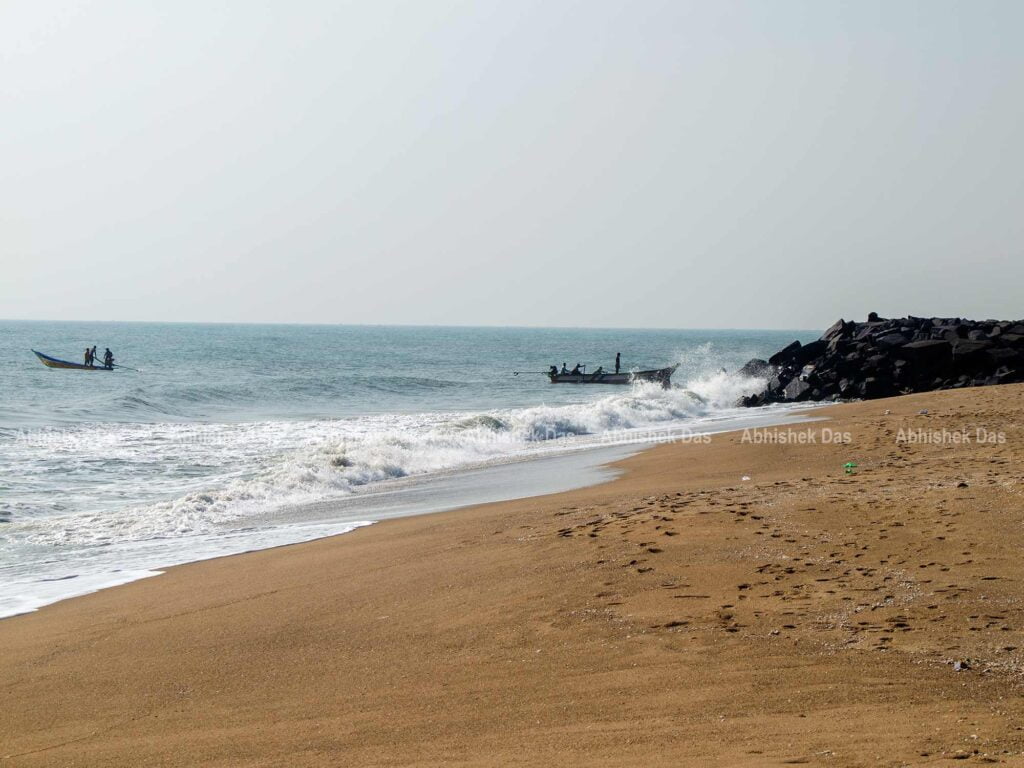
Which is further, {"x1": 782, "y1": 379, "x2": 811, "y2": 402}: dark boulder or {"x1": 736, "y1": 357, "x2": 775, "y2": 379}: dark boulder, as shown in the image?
{"x1": 736, "y1": 357, "x2": 775, "y2": 379}: dark boulder

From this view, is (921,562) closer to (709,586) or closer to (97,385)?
(709,586)

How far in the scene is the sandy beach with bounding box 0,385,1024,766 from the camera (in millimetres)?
4715

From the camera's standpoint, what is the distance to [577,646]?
6062 mm

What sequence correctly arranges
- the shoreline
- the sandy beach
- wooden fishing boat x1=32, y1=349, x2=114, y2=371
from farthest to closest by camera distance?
1. wooden fishing boat x1=32, y1=349, x2=114, y2=371
2. the shoreline
3. the sandy beach

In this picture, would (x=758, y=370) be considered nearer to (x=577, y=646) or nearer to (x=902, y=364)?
(x=902, y=364)

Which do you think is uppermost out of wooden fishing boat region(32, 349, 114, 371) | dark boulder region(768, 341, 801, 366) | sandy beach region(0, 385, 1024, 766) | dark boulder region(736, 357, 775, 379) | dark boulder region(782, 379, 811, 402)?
dark boulder region(768, 341, 801, 366)

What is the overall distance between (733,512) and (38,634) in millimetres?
6647

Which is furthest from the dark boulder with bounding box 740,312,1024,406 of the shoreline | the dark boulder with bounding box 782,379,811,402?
the shoreline

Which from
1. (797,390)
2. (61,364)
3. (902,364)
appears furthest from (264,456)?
(61,364)

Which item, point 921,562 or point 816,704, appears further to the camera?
point 921,562

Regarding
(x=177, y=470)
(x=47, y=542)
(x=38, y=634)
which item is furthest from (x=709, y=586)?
(x=177, y=470)

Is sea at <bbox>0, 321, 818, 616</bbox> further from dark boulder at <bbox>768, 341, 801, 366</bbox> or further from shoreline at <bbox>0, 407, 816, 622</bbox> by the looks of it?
dark boulder at <bbox>768, 341, 801, 366</bbox>

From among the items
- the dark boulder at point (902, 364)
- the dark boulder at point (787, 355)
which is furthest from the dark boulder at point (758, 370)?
the dark boulder at point (902, 364)

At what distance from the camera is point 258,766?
473cm
